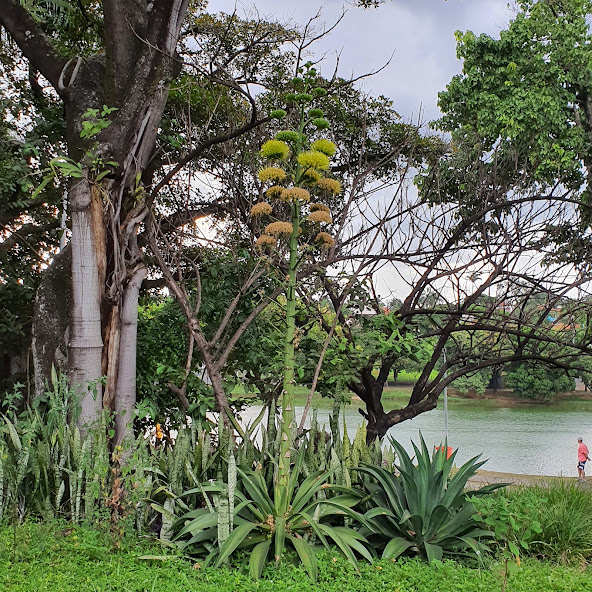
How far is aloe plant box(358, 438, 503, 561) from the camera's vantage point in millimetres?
2912

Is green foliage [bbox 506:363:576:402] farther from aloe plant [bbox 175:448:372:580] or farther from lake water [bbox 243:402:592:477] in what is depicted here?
aloe plant [bbox 175:448:372:580]

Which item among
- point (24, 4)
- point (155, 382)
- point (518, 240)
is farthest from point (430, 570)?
point (24, 4)

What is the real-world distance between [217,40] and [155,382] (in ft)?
12.5

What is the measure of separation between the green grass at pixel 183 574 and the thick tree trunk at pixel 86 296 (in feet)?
4.54

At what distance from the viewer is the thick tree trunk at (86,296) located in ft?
13.4

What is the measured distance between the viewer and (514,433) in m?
17.1

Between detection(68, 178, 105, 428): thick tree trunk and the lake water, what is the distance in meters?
5.31

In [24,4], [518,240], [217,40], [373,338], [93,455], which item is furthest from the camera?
[217,40]

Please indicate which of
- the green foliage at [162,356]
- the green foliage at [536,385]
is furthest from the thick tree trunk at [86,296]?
the green foliage at [536,385]

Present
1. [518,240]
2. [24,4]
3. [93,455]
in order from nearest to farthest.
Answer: [93,455] < [24,4] < [518,240]

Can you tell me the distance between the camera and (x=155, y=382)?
17.7 ft

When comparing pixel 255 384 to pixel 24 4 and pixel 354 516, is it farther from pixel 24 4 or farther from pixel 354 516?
pixel 24 4

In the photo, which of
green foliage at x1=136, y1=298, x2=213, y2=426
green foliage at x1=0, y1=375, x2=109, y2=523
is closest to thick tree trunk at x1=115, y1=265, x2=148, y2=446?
green foliage at x1=136, y1=298, x2=213, y2=426

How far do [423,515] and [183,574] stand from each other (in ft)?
4.33
